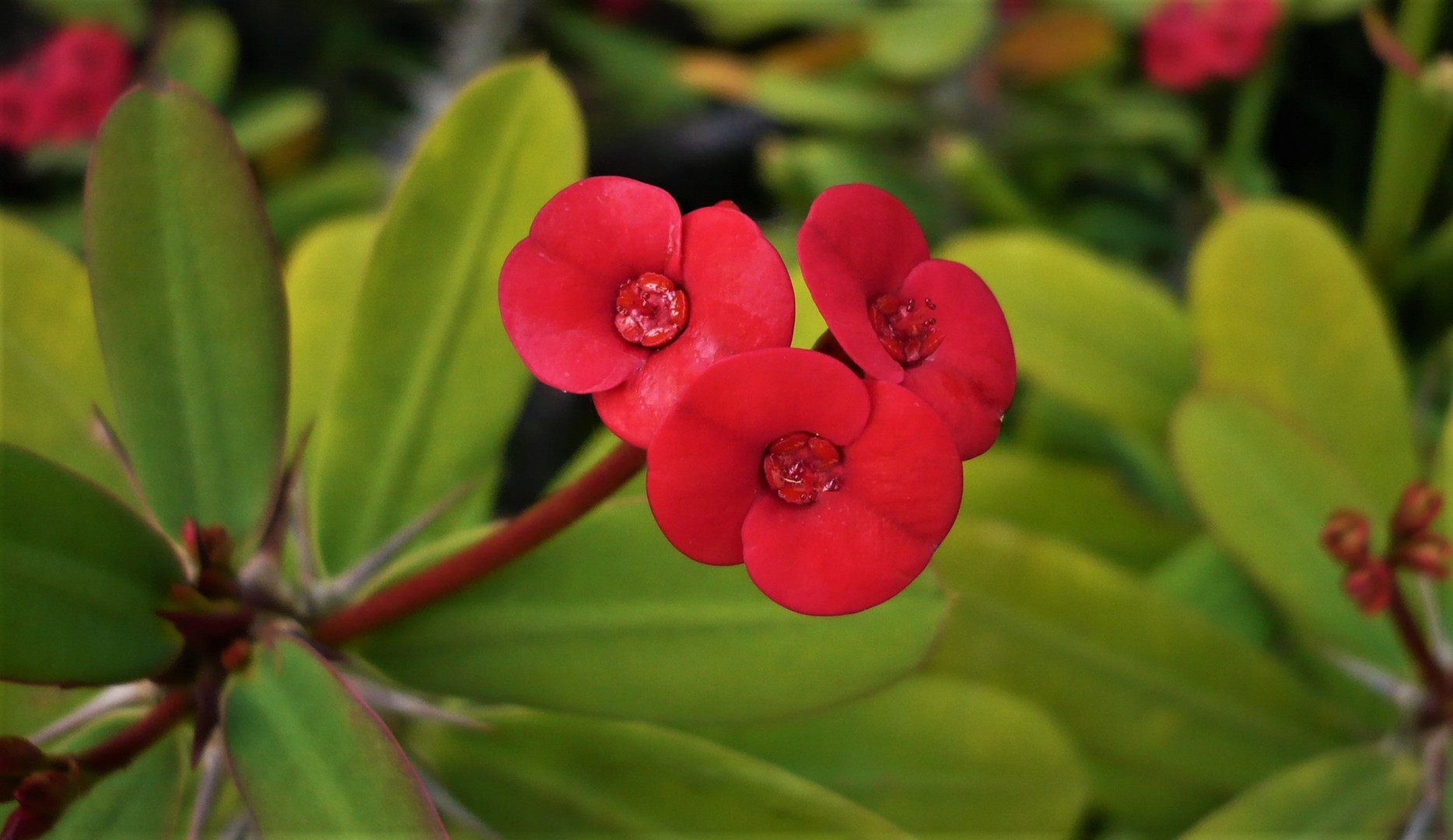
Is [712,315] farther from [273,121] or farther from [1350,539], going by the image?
[273,121]

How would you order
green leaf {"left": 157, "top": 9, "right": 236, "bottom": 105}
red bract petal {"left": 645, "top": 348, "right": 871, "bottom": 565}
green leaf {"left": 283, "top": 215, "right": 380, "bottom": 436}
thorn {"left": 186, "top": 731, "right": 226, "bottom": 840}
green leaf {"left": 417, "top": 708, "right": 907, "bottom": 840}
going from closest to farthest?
red bract petal {"left": 645, "top": 348, "right": 871, "bottom": 565}
thorn {"left": 186, "top": 731, "right": 226, "bottom": 840}
green leaf {"left": 417, "top": 708, "right": 907, "bottom": 840}
green leaf {"left": 283, "top": 215, "right": 380, "bottom": 436}
green leaf {"left": 157, "top": 9, "right": 236, "bottom": 105}

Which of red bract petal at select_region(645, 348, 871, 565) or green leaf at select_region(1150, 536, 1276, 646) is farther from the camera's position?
green leaf at select_region(1150, 536, 1276, 646)

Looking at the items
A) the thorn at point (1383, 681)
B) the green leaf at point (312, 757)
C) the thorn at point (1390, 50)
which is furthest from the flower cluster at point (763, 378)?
the thorn at point (1390, 50)

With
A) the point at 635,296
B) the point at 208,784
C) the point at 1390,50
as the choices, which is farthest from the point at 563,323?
the point at 1390,50

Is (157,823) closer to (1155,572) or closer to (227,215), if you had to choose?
(227,215)

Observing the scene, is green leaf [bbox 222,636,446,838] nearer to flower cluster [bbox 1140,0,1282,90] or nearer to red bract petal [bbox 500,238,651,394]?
red bract petal [bbox 500,238,651,394]

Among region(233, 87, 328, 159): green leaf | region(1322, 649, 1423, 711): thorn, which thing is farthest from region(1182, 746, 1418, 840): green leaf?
region(233, 87, 328, 159): green leaf
